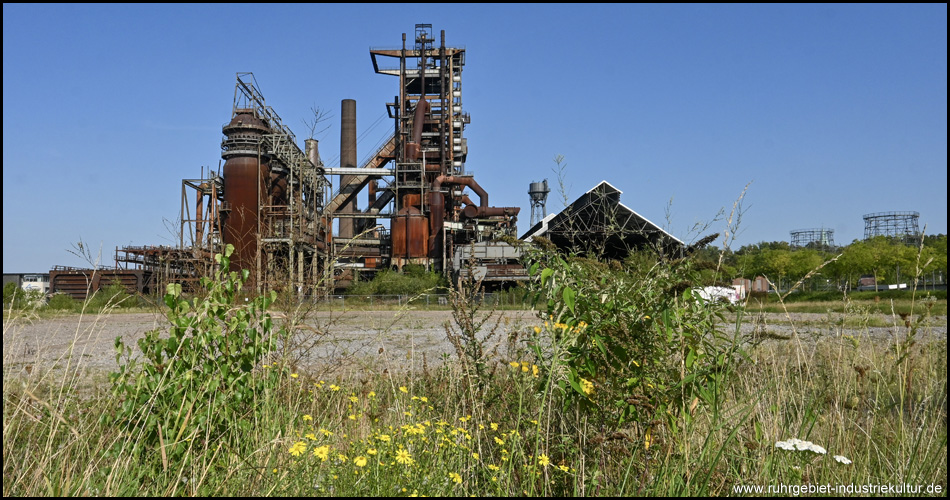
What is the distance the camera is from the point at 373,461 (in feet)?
9.23

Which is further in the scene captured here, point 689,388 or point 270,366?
point 270,366

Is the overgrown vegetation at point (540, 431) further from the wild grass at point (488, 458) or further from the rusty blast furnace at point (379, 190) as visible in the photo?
the rusty blast furnace at point (379, 190)

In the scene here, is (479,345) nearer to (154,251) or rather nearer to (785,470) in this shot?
(785,470)

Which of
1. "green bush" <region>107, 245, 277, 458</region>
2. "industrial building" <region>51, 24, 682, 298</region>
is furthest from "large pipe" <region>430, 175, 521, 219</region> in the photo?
"green bush" <region>107, 245, 277, 458</region>

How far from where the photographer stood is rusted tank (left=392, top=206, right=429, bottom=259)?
36.6 meters

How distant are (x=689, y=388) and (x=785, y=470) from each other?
20.3 inches

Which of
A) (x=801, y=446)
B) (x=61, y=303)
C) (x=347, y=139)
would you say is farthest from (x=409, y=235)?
(x=801, y=446)

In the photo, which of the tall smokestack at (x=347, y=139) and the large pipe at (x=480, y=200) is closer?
the large pipe at (x=480, y=200)

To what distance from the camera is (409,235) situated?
36.5 metres

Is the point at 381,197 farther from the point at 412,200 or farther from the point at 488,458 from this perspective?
the point at 488,458

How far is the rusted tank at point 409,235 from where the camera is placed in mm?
36594

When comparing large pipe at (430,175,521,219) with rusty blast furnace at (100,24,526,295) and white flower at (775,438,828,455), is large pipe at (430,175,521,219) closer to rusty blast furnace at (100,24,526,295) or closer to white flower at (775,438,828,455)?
rusty blast furnace at (100,24,526,295)

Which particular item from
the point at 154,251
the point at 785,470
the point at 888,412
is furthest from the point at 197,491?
the point at 154,251

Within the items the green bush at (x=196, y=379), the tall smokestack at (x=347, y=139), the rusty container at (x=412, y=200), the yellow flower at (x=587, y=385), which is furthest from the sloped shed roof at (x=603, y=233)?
the tall smokestack at (x=347, y=139)
